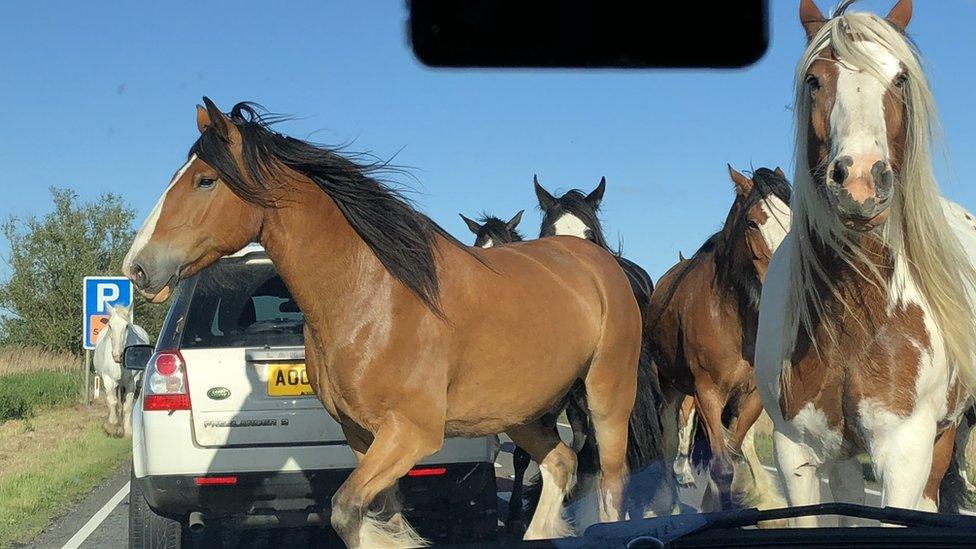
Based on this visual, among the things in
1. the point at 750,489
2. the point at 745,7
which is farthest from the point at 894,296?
the point at 750,489

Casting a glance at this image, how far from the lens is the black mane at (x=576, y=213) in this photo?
8344mm

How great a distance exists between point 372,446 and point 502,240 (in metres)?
4.61

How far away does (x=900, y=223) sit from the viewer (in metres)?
3.79

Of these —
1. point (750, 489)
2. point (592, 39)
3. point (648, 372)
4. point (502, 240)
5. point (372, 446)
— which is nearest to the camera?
point (592, 39)

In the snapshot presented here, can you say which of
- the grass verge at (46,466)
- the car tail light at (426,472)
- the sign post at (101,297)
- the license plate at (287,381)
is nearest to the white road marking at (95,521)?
the grass verge at (46,466)

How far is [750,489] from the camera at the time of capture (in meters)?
6.56

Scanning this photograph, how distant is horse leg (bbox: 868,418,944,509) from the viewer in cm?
371

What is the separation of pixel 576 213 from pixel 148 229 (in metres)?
4.18

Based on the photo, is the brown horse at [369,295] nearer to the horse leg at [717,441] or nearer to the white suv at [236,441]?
the white suv at [236,441]

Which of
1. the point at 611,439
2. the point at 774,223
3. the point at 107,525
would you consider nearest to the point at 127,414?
the point at 107,525

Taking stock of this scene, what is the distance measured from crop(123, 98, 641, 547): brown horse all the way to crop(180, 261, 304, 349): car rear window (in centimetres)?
105

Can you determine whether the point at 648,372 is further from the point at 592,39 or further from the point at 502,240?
the point at 592,39

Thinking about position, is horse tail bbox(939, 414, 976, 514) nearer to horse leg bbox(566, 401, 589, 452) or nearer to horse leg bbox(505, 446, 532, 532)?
horse leg bbox(566, 401, 589, 452)

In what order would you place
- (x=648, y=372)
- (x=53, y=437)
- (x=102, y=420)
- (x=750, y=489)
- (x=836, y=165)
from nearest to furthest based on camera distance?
(x=836, y=165), (x=750, y=489), (x=648, y=372), (x=53, y=437), (x=102, y=420)
